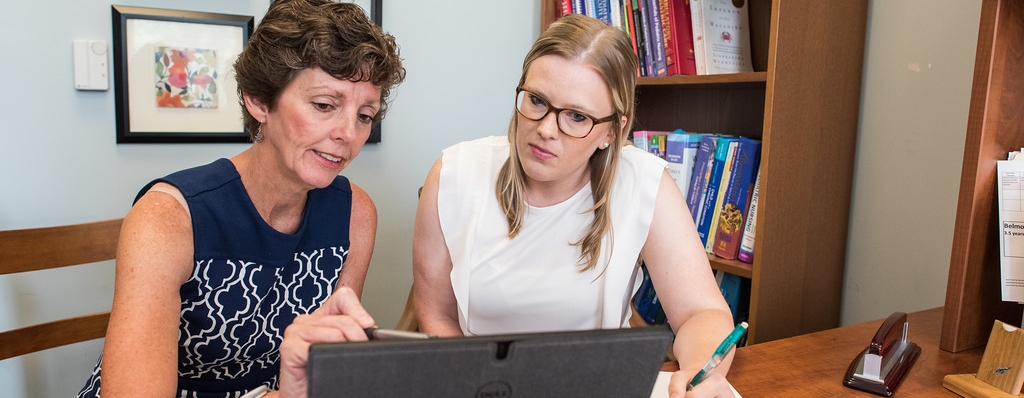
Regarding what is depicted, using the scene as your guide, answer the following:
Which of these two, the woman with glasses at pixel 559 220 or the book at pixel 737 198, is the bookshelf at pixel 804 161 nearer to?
the book at pixel 737 198

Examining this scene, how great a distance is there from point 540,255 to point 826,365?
1.72 feet

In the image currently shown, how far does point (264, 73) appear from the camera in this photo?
3.65 ft

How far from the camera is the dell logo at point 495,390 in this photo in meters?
0.54

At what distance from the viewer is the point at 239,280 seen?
3.88ft

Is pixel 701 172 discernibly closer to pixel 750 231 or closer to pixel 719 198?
pixel 719 198

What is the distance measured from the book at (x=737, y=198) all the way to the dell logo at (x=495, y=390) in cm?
125

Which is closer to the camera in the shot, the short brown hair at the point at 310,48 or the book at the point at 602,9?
the short brown hair at the point at 310,48

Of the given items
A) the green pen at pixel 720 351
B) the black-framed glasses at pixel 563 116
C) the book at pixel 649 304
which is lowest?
the book at pixel 649 304

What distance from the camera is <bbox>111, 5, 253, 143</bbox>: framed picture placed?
5.51ft

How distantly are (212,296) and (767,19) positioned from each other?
4.78 ft

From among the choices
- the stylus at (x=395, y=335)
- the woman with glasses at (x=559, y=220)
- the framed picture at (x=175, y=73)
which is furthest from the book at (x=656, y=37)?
the stylus at (x=395, y=335)

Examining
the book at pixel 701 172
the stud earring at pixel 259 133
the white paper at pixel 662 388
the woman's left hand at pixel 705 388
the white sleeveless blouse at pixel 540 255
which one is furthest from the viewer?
the book at pixel 701 172

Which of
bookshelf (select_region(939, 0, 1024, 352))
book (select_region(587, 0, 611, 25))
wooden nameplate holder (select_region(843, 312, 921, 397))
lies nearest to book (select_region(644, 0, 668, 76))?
book (select_region(587, 0, 611, 25))

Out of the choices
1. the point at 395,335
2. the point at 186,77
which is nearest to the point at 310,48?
the point at 395,335
